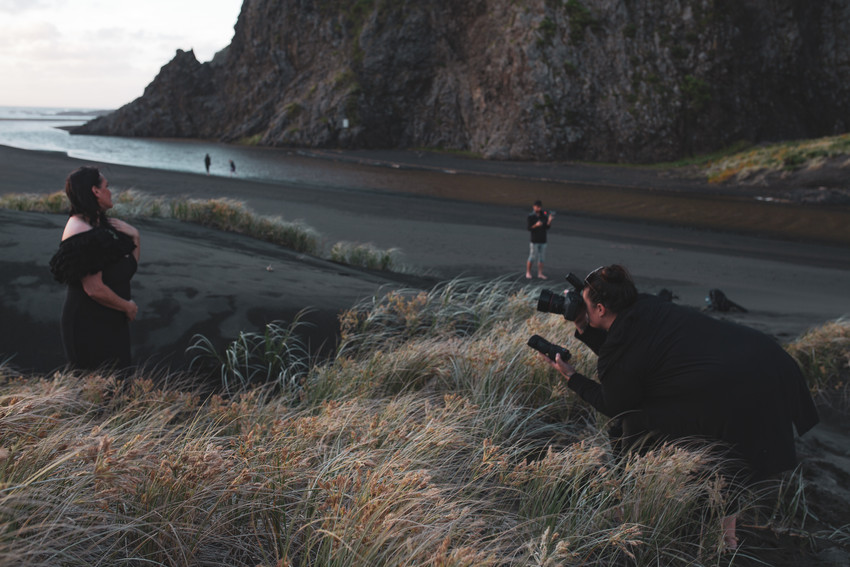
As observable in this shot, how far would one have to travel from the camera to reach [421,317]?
21.3 ft

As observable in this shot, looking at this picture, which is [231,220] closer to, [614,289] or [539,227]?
[539,227]

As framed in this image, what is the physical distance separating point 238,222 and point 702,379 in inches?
438

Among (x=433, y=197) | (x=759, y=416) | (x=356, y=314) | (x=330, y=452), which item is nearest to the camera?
(x=759, y=416)

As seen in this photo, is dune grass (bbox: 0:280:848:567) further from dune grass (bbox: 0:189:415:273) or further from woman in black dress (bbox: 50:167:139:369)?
dune grass (bbox: 0:189:415:273)

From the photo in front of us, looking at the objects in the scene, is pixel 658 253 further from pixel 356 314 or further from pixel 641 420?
pixel 641 420

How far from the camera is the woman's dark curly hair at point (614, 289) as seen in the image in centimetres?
315

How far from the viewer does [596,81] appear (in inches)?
1718

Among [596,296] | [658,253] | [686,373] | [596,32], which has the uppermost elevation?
[596,32]

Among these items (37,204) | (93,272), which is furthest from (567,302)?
(37,204)

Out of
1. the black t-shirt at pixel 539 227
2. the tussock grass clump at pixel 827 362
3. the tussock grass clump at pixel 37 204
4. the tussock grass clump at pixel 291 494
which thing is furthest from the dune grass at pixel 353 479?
the tussock grass clump at pixel 37 204

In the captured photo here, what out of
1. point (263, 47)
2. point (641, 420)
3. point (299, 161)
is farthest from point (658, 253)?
point (263, 47)

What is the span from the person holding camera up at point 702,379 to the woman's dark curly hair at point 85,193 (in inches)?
115

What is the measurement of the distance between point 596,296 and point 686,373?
0.57m

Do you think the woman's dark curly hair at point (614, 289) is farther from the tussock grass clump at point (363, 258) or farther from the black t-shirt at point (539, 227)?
the black t-shirt at point (539, 227)
